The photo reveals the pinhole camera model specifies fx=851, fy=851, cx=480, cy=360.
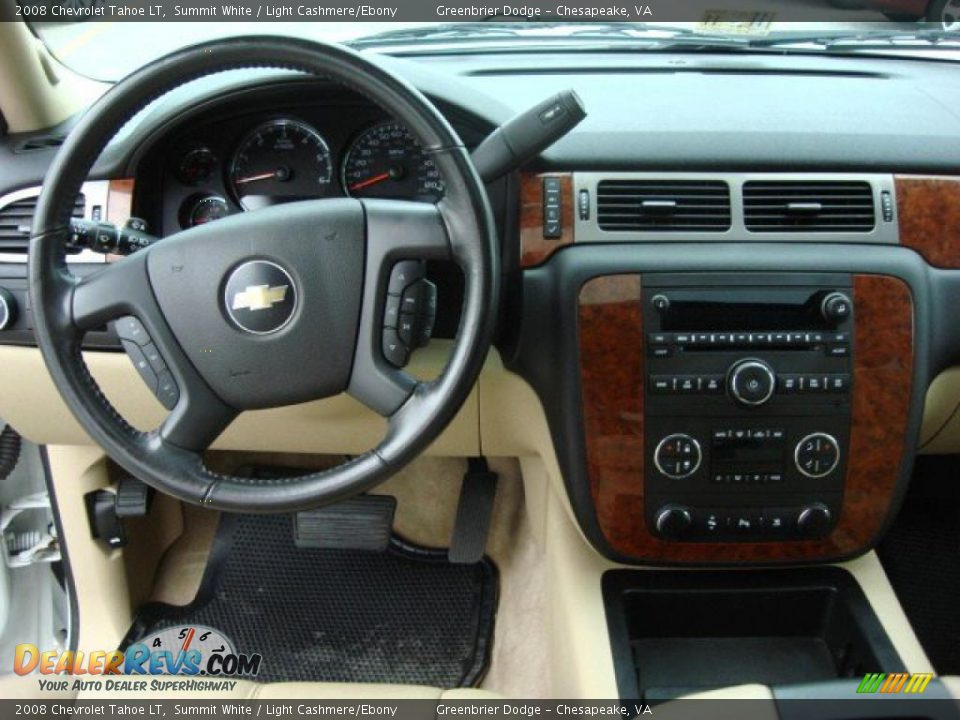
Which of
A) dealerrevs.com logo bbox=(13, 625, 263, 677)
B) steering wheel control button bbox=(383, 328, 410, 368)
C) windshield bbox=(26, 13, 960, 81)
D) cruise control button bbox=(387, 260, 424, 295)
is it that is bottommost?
dealerrevs.com logo bbox=(13, 625, 263, 677)

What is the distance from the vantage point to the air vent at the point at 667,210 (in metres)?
1.35

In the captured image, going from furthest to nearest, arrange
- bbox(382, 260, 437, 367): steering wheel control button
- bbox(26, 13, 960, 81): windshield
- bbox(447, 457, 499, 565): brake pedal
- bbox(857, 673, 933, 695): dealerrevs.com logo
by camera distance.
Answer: bbox(447, 457, 499, 565): brake pedal → bbox(26, 13, 960, 81): windshield → bbox(382, 260, 437, 367): steering wheel control button → bbox(857, 673, 933, 695): dealerrevs.com logo

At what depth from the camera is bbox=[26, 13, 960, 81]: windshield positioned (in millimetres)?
1698

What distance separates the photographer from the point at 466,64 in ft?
5.62

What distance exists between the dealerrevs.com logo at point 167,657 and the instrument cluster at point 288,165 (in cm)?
95

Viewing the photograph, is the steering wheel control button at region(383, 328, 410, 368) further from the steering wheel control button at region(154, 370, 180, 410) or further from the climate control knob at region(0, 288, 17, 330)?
the climate control knob at region(0, 288, 17, 330)

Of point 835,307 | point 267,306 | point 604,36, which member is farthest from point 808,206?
point 267,306

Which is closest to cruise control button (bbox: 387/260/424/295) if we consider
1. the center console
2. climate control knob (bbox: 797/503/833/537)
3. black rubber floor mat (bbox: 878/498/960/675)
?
the center console

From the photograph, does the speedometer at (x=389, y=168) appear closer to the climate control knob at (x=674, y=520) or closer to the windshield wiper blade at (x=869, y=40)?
the climate control knob at (x=674, y=520)

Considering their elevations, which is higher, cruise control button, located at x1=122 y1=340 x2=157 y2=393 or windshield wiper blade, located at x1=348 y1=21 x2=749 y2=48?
windshield wiper blade, located at x1=348 y1=21 x2=749 y2=48

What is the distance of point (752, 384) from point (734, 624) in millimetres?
480

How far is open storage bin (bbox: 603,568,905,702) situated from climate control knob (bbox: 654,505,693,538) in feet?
0.47

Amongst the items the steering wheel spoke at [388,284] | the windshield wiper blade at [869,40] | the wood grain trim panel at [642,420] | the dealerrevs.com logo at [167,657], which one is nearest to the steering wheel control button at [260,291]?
Answer: the steering wheel spoke at [388,284]

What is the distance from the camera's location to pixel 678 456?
54.3 inches
